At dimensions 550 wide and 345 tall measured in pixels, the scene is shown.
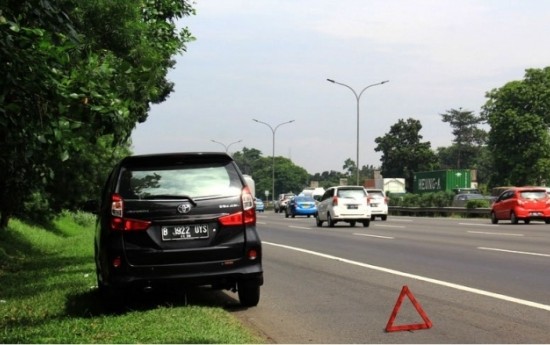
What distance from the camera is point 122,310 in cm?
796

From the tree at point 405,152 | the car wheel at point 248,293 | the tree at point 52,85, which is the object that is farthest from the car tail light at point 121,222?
the tree at point 405,152

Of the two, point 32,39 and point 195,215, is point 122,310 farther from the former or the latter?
point 32,39

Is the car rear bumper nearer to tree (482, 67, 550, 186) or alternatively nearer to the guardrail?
the guardrail

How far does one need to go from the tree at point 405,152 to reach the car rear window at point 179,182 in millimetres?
109015

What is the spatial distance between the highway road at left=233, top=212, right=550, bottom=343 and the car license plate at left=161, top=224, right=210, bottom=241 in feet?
3.69

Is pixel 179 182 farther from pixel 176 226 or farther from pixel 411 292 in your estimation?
pixel 411 292

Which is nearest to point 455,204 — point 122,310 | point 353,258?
point 353,258

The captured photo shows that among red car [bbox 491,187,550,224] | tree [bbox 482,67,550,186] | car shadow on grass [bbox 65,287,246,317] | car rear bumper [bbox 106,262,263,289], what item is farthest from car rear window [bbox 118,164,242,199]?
tree [bbox 482,67,550,186]

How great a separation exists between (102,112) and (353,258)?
27.0 ft

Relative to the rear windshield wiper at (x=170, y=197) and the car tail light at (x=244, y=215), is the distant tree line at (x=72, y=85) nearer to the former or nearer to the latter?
the rear windshield wiper at (x=170, y=197)

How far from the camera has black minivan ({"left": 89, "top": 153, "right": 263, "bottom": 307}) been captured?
7.56 m

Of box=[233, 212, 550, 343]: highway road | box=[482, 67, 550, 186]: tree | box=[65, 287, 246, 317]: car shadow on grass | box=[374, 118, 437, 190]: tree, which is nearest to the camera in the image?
box=[233, 212, 550, 343]: highway road

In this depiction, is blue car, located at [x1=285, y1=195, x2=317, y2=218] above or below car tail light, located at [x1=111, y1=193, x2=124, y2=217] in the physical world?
below

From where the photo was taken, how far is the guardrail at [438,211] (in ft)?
→ 125
